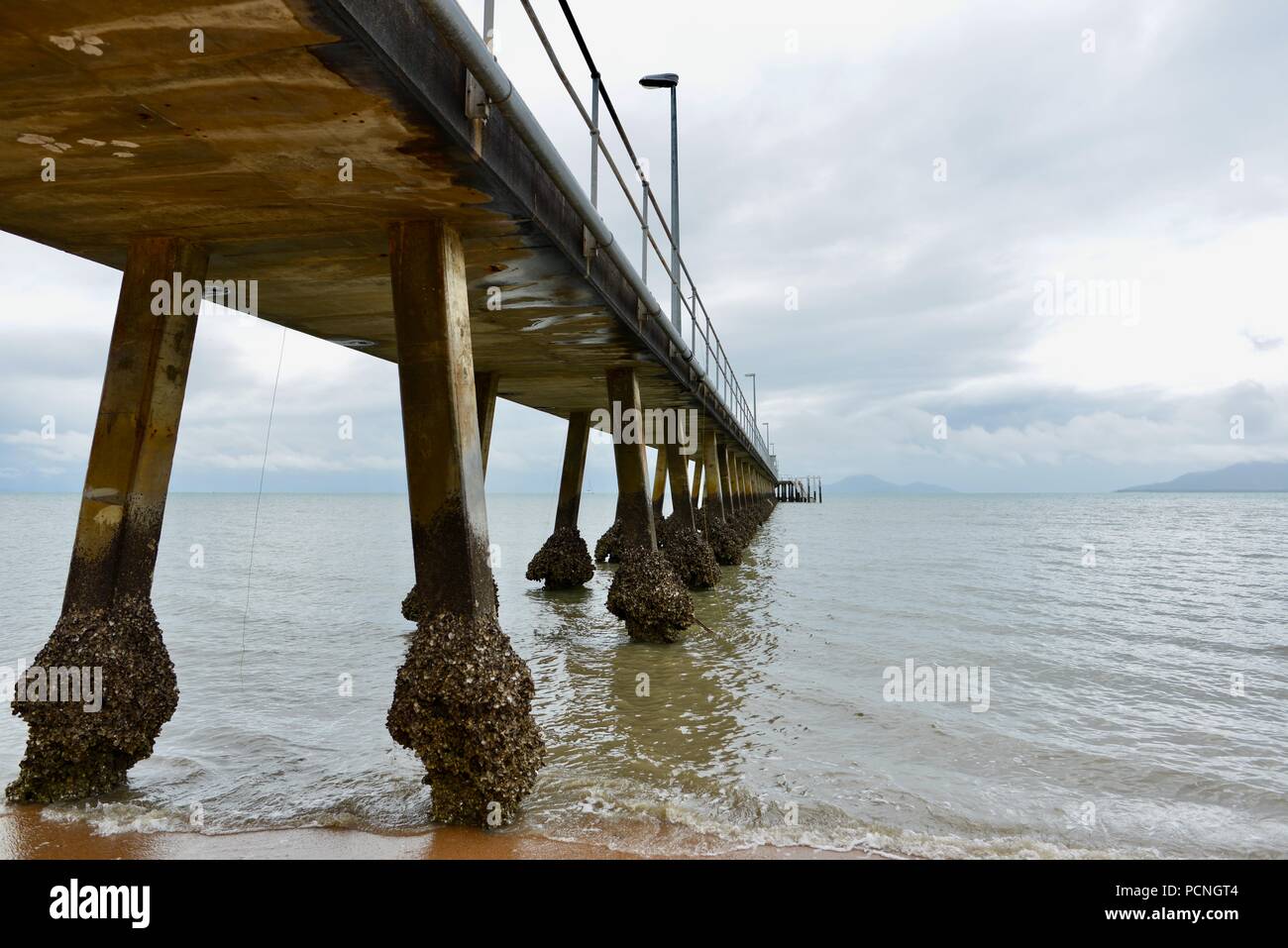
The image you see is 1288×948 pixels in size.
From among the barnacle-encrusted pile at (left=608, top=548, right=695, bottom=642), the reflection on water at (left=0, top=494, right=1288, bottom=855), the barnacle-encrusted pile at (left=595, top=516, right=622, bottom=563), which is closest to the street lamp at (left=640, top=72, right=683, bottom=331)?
the barnacle-encrusted pile at (left=608, top=548, right=695, bottom=642)

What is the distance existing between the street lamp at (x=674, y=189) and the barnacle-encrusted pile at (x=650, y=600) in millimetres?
4106

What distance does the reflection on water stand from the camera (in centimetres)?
520

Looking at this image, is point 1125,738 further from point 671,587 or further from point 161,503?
point 161,503

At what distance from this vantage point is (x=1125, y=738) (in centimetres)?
727

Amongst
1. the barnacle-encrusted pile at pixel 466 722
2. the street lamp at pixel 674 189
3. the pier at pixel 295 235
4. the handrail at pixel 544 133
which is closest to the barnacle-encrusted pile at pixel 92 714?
the pier at pixel 295 235

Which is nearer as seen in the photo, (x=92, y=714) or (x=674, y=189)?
(x=92, y=714)

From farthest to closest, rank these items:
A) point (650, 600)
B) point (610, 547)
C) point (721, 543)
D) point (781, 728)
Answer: point (610, 547), point (721, 543), point (650, 600), point (781, 728)

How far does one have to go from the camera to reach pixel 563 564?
1667 centimetres

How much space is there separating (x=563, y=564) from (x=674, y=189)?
27.9 feet

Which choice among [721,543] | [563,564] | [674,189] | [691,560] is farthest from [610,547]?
[674,189]

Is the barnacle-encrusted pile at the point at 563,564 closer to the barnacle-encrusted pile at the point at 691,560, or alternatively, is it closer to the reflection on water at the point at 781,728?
the reflection on water at the point at 781,728

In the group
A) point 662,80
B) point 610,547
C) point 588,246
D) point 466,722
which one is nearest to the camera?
point 466,722

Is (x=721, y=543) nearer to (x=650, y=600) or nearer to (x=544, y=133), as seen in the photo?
(x=650, y=600)
